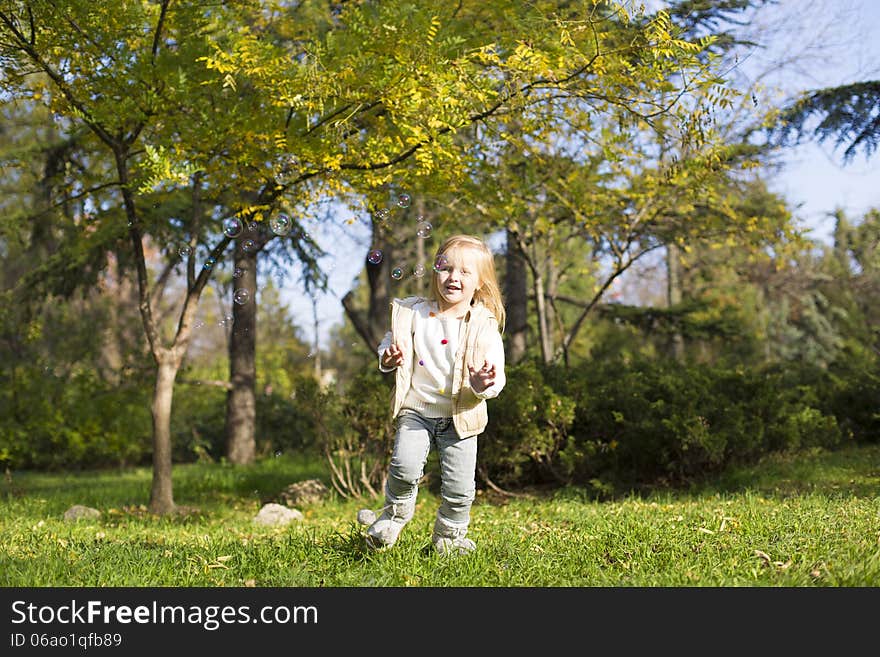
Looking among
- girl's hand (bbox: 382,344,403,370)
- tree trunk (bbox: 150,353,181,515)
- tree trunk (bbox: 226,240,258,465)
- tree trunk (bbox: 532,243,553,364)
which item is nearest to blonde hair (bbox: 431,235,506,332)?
girl's hand (bbox: 382,344,403,370)

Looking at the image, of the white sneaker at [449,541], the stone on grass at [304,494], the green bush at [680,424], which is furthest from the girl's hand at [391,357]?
the stone on grass at [304,494]

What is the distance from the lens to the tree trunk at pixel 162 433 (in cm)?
861

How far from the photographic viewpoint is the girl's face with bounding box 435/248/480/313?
4.11 metres

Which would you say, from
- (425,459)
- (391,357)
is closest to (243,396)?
(425,459)

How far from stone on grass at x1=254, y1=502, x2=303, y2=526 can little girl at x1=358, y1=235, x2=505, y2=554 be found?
13.6 ft

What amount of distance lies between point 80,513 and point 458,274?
20.3 feet

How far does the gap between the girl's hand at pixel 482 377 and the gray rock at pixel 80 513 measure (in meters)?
5.89

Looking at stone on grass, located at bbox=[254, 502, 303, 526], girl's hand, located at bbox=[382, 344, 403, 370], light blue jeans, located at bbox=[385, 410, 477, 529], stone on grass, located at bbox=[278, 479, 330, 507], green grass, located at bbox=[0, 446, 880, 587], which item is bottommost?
stone on grass, located at bbox=[278, 479, 330, 507]

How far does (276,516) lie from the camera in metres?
8.15

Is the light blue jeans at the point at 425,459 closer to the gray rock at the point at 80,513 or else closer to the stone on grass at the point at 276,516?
the stone on grass at the point at 276,516

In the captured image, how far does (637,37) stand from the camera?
6992mm

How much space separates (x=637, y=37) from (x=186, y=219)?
773 cm

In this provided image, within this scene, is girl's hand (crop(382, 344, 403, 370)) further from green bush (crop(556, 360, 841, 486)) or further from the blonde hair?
green bush (crop(556, 360, 841, 486))
